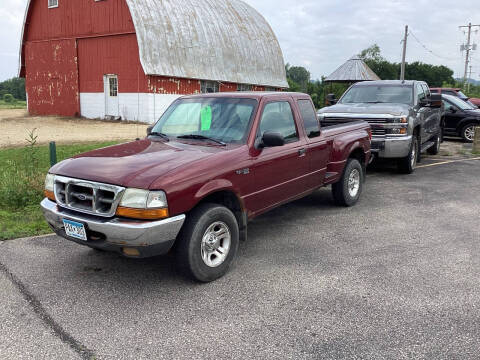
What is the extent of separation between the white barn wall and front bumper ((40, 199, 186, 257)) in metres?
20.0

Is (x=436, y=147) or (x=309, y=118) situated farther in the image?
(x=436, y=147)

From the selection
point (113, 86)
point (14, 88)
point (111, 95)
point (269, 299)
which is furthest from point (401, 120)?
point (14, 88)

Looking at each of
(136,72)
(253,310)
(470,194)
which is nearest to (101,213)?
(253,310)

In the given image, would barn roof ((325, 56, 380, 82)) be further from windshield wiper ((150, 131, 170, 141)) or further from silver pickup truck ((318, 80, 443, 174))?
windshield wiper ((150, 131, 170, 141))

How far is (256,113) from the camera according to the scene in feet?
16.2

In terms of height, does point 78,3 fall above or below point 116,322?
above

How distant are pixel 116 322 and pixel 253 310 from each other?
3.79ft

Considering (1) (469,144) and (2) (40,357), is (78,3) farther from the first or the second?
(2) (40,357)

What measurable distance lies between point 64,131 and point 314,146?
624 inches

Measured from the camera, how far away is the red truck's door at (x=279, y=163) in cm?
486

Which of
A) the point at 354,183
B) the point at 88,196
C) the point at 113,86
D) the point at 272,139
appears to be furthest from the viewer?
the point at 113,86

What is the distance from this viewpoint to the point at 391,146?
902cm

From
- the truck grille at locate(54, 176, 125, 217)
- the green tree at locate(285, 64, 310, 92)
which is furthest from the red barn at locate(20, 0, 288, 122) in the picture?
the green tree at locate(285, 64, 310, 92)

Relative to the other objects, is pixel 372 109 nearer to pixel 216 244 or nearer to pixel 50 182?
pixel 216 244
